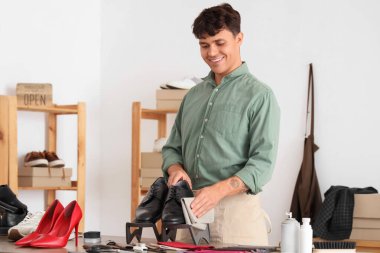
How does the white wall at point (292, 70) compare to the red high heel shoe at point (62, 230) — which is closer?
the red high heel shoe at point (62, 230)

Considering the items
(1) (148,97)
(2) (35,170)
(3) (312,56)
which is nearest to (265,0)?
(3) (312,56)

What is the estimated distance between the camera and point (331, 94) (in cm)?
427

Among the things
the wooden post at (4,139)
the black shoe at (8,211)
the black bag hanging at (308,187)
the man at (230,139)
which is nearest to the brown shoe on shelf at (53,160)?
the wooden post at (4,139)

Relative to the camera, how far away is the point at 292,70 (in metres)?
4.39

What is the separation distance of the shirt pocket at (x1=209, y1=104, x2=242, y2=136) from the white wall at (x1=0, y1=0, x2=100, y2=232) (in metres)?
2.24

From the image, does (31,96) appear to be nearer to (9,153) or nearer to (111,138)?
(9,153)

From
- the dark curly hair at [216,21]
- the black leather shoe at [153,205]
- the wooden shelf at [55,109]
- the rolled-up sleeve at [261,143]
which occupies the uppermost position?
the dark curly hair at [216,21]

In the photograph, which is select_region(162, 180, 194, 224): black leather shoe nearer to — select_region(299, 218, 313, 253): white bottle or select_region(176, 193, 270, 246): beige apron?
select_region(176, 193, 270, 246): beige apron

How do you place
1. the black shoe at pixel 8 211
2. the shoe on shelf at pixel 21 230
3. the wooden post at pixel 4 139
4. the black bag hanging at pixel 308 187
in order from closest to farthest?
the shoe on shelf at pixel 21 230 < the black shoe at pixel 8 211 < the wooden post at pixel 4 139 < the black bag hanging at pixel 308 187

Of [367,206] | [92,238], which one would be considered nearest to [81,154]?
[367,206]

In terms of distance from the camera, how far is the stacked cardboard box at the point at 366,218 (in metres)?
3.81

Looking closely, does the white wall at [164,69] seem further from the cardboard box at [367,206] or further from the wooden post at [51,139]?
the cardboard box at [367,206]

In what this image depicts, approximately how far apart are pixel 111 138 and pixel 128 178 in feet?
1.07

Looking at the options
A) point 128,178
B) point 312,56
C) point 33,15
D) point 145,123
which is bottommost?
point 128,178
